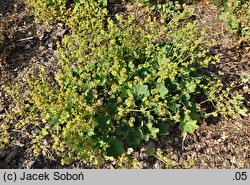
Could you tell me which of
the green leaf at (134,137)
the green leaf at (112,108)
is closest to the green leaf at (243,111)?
the green leaf at (134,137)

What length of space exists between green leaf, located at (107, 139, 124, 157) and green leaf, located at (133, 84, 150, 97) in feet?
1.56

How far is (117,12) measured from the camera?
15.7 ft

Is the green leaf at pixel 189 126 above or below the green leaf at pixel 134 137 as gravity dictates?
above

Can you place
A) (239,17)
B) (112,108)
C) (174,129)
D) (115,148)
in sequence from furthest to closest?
(239,17)
(174,129)
(112,108)
(115,148)

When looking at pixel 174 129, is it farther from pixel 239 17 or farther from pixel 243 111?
pixel 239 17

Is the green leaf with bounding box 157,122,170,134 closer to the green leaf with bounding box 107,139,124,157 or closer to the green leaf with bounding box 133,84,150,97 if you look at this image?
the green leaf with bounding box 133,84,150,97

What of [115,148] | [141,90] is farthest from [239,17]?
[115,148]

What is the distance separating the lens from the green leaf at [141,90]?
11.1ft

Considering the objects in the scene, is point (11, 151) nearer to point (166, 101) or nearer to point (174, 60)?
point (166, 101)

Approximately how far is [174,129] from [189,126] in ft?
0.72

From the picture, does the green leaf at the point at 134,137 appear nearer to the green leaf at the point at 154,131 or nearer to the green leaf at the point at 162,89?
the green leaf at the point at 154,131

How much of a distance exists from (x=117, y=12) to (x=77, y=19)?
69 centimetres

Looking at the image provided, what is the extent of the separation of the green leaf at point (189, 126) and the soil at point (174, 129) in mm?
144

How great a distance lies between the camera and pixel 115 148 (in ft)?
10.6
